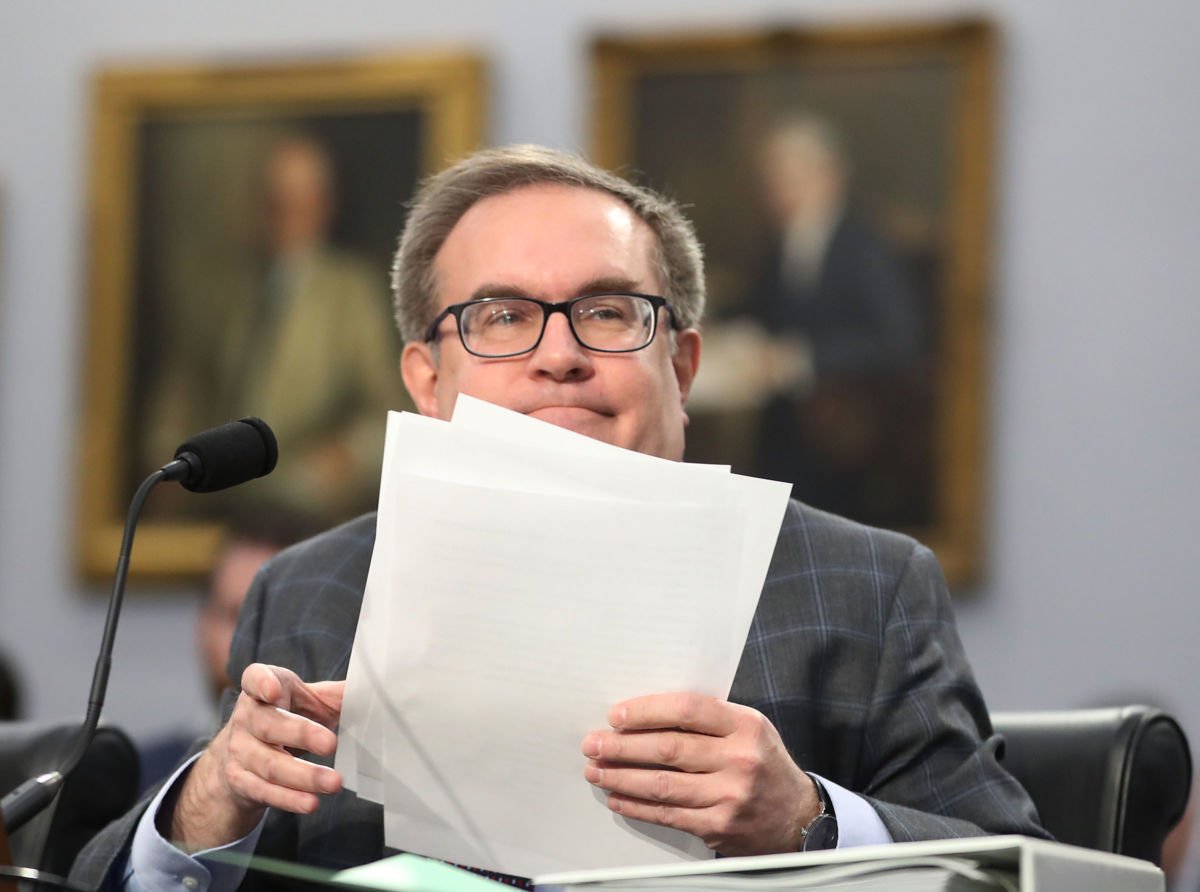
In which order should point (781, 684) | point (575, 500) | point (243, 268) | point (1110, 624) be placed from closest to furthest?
point (575, 500) < point (781, 684) < point (1110, 624) < point (243, 268)

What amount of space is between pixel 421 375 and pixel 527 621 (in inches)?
33.0

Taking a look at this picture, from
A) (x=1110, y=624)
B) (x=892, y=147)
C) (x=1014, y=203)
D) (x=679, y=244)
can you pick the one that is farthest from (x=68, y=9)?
(x=1110, y=624)

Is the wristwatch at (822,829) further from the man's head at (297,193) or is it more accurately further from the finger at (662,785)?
the man's head at (297,193)

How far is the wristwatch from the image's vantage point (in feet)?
5.21

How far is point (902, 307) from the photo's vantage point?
4.33 m

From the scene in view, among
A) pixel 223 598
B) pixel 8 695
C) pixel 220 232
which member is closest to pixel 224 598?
pixel 223 598

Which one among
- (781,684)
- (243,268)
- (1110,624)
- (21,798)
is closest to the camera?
(21,798)

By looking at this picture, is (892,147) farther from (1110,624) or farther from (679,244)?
(679,244)

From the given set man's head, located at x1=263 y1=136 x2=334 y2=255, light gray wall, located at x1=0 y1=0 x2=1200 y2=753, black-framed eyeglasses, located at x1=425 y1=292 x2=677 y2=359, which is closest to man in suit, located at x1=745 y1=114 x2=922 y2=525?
light gray wall, located at x1=0 y1=0 x2=1200 y2=753

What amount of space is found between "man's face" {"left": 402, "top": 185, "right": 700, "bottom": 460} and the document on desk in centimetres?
46

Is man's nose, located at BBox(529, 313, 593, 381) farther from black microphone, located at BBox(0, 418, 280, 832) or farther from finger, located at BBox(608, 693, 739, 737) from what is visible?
finger, located at BBox(608, 693, 739, 737)

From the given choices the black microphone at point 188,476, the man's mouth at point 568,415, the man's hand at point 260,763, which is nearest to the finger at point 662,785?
the man's hand at point 260,763

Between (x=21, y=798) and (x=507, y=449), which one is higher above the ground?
(x=507, y=449)

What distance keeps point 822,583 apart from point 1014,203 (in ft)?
8.21
